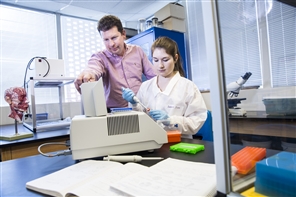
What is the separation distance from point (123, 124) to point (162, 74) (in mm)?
747

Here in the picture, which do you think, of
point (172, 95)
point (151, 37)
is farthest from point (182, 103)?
point (151, 37)

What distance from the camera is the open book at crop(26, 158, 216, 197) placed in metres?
0.46

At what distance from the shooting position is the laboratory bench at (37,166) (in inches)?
22.4

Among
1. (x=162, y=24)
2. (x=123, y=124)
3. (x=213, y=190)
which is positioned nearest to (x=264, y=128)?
(x=213, y=190)

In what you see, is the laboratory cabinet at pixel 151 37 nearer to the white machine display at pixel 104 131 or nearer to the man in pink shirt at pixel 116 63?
the man in pink shirt at pixel 116 63

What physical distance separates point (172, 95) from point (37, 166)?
2.83 feet

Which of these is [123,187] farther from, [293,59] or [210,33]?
[293,59]

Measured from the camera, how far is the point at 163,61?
1411 mm

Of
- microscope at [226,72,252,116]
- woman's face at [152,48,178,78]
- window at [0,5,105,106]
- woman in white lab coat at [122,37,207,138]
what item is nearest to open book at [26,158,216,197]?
microscope at [226,72,252,116]

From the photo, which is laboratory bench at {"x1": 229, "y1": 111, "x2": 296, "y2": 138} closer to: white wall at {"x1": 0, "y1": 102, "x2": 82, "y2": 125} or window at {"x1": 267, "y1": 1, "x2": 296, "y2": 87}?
window at {"x1": 267, "y1": 1, "x2": 296, "y2": 87}

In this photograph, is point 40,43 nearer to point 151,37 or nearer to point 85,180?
point 151,37

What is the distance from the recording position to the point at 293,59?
620 millimetres

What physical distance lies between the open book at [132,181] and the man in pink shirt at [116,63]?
3.41ft

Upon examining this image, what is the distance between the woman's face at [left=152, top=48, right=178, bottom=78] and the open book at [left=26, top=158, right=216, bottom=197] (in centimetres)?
85
